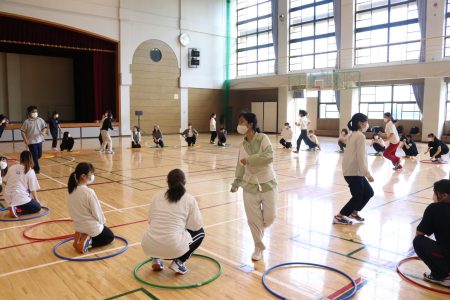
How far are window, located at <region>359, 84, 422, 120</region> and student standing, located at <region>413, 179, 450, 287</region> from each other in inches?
825

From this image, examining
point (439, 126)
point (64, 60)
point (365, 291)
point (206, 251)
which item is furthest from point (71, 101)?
point (365, 291)

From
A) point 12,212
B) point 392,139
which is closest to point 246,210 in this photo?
point 12,212

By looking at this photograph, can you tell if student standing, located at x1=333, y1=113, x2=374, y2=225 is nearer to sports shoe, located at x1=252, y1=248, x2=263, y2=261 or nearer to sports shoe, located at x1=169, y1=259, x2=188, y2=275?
sports shoe, located at x1=252, y1=248, x2=263, y2=261

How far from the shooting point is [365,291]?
4004mm

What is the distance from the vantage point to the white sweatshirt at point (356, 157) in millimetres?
5906

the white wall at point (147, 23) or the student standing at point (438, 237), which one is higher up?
the white wall at point (147, 23)

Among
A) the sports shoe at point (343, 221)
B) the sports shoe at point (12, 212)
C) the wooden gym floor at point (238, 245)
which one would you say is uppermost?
the sports shoe at point (12, 212)

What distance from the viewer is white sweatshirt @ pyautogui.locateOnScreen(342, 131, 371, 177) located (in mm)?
5906

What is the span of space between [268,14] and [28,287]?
2696 centimetres

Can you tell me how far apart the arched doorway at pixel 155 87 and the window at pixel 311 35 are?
8.00 meters


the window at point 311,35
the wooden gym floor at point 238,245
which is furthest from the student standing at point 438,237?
the window at point 311,35

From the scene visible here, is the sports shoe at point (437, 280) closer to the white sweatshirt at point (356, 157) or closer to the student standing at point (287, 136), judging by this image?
the white sweatshirt at point (356, 157)

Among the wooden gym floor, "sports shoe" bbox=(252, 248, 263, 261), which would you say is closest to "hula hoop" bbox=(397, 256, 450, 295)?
the wooden gym floor

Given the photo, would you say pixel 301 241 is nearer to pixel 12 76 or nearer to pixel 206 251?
pixel 206 251
